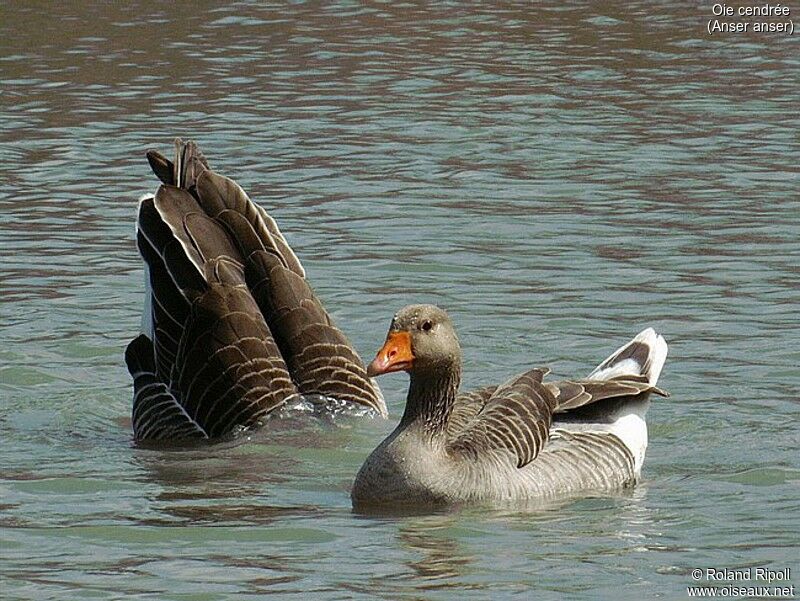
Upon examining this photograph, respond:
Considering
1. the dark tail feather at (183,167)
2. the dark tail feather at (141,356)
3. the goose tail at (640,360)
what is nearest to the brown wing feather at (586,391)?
the goose tail at (640,360)

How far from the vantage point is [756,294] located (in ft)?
44.5

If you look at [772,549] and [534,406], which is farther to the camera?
→ [534,406]

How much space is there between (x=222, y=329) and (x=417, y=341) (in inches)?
78.1

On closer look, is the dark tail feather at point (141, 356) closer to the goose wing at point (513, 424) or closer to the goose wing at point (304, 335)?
the goose wing at point (304, 335)

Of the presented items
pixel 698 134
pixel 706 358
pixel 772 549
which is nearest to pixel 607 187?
pixel 698 134

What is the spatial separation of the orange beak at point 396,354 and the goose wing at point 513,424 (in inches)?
27.3

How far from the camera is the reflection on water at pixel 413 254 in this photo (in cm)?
890

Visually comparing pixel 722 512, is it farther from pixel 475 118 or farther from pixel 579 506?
Answer: pixel 475 118

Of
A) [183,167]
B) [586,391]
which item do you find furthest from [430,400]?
[183,167]

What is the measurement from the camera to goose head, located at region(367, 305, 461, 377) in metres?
9.28

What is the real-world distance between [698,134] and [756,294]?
5837mm

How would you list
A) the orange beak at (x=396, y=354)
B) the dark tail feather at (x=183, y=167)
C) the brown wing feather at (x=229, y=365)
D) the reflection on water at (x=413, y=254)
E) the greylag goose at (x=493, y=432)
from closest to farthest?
1. the reflection on water at (x=413, y=254)
2. the orange beak at (x=396, y=354)
3. the greylag goose at (x=493, y=432)
4. the brown wing feather at (x=229, y=365)
5. the dark tail feather at (x=183, y=167)

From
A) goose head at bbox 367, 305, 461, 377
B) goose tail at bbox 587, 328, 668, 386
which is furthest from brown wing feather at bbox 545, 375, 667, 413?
goose head at bbox 367, 305, 461, 377

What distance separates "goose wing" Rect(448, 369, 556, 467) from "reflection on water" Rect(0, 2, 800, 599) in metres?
0.43
